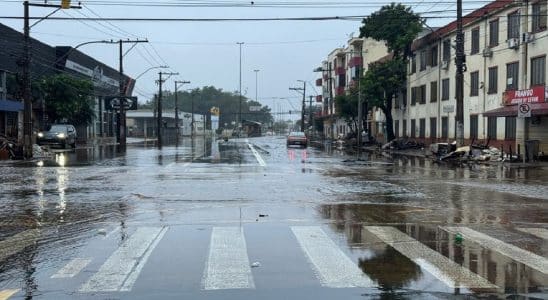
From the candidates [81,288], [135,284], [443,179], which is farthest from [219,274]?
[443,179]

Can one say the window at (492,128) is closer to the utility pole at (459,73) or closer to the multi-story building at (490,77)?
the multi-story building at (490,77)

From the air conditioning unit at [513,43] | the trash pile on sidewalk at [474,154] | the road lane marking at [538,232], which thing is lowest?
the road lane marking at [538,232]

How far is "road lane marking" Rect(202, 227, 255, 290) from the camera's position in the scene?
→ 21.2 feet

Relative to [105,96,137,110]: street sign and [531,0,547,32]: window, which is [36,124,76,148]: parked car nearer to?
[105,96,137,110]: street sign

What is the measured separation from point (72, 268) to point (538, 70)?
30007mm

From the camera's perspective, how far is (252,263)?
7469 mm

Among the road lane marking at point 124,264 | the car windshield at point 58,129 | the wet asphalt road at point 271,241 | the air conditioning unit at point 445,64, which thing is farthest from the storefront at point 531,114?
the car windshield at point 58,129

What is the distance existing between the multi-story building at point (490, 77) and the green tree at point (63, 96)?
95.0ft

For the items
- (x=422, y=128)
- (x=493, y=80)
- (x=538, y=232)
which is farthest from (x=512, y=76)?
(x=538, y=232)

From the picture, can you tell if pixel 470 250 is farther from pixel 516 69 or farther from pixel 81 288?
pixel 516 69

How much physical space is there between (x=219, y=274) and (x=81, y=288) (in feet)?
5.02

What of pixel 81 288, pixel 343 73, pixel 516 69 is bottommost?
pixel 81 288

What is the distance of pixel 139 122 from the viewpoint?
122 meters

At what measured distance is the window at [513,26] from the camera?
33.6 metres
